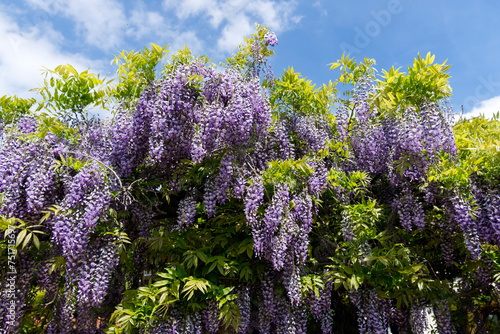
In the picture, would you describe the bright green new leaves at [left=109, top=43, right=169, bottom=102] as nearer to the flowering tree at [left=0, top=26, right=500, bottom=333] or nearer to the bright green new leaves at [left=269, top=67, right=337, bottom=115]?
the flowering tree at [left=0, top=26, right=500, bottom=333]

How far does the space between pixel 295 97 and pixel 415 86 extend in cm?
173

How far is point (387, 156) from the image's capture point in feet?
17.6

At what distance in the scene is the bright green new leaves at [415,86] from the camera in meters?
4.71

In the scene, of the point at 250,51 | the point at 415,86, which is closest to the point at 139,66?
the point at 250,51

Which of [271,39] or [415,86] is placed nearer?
[415,86]

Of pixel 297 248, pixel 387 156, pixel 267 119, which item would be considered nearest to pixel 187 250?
pixel 297 248

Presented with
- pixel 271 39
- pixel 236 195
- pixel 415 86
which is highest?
pixel 271 39

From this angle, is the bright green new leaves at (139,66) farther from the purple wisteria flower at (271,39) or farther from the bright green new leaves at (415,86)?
the bright green new leaves at (415,86)

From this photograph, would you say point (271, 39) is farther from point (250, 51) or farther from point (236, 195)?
point (236, 195)

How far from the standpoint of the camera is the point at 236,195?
4574 mm

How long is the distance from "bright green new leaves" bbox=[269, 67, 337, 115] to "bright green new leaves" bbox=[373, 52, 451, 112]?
932 millimetres

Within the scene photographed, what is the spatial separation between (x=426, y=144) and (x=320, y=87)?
6.42 feet

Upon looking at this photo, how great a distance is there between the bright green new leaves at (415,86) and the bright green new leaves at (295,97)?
932mm

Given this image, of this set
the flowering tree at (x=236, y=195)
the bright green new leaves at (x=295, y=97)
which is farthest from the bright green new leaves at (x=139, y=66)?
the bright green new leaves at (x=295, y=97)
